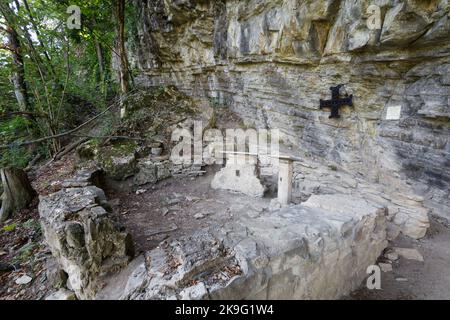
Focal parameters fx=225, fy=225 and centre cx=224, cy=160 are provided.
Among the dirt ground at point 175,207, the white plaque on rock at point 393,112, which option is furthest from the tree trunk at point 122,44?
the white plaque on rock at point 393,112

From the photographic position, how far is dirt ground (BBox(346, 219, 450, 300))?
2.83m

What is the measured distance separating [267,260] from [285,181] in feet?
8.30

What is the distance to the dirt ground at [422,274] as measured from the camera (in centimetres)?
283

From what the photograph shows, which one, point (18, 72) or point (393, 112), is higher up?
point (18, 72)

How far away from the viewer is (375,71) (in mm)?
4039

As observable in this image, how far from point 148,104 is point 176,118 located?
1.52 m

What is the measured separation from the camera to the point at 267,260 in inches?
82.7

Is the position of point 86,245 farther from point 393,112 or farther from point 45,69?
point 45,69

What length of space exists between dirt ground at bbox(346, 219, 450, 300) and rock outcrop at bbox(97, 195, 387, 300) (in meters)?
0.29

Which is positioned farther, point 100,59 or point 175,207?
point 100,59

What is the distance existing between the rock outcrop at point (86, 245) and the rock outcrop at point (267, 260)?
228mm

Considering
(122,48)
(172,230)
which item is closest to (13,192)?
(172,230)

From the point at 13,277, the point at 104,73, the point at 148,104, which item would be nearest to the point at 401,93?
the point at 13,277

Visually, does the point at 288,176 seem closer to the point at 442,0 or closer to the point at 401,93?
the point at 401,93
